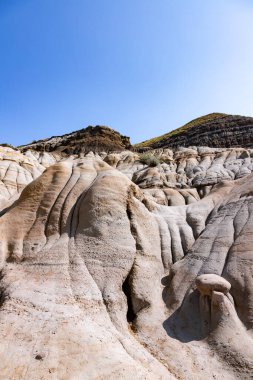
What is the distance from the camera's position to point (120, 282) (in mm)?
9375

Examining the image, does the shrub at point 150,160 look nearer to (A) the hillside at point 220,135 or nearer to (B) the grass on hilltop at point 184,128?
(A) the hillside at point 220,135

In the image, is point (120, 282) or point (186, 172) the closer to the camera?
point (120, 282)

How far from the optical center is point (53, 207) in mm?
11531

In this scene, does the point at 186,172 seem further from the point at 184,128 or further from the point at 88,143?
the point at 184,128

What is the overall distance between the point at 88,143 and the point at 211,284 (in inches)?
1930

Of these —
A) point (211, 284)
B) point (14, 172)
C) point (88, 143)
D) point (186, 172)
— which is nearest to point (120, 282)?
point (211, 284)

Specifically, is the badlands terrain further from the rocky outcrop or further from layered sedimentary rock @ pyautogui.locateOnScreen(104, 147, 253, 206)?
the rocky outcrop

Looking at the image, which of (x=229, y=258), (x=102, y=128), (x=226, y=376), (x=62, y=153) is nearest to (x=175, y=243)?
(x=229, y=258)

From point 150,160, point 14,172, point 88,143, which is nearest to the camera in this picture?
point 14,172

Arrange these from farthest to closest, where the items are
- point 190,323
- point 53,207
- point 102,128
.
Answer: point 102,128 → point 53,207 → point 190,323

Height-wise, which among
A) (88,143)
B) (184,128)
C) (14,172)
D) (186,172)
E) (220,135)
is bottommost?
(186,172)

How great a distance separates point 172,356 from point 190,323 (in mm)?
1098

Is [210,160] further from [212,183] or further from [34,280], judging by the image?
[34,280]

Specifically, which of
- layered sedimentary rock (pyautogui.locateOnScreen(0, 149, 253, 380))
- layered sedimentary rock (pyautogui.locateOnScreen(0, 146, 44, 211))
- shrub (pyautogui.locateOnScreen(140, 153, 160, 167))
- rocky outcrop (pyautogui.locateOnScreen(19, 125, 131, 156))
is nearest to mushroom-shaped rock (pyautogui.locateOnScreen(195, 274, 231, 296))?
layered sedimentary rock (pyautogui.locateOnScreen(0, 149, 253, 380))
